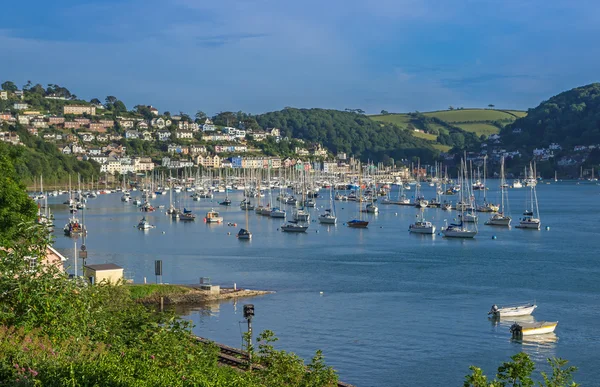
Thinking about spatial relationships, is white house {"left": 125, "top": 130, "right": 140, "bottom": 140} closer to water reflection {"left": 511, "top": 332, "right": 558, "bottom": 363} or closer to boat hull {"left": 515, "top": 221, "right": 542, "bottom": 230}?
boat hull {"left": 515, "top": 221, "right": 542, "bottom": 230}

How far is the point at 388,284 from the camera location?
3512 centimetres

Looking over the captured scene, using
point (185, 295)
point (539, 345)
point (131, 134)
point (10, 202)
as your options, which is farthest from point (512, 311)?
point (131, 134)

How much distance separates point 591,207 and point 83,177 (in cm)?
7205

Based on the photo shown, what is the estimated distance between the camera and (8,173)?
25.4 metres

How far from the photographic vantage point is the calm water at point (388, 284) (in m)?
22.9

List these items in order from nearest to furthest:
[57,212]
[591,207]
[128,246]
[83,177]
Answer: [128,246], [57,212], [591,207], [83,177]

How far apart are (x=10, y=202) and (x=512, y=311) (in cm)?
1575

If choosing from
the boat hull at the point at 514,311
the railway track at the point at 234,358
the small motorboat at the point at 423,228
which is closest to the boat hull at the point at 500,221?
the small motorboat at the point at 423,228

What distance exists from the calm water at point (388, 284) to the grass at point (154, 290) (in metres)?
1.70

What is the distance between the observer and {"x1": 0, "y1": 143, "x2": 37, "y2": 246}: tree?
2319cm

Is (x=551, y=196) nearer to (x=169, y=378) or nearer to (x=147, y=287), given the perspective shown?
(x=147, y=287)

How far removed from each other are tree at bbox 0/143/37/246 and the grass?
15.1ft

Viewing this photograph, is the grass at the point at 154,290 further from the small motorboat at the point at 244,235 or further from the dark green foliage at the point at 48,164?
the dark green foliage at the point at 48,164

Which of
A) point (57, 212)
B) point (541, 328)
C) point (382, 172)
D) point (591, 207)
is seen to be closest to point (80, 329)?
point (541, 328)
